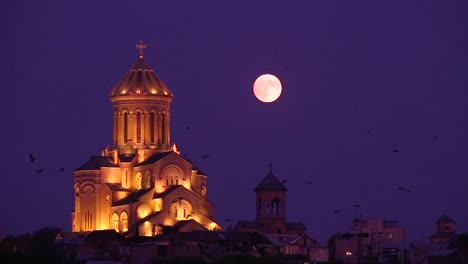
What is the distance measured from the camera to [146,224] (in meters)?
108

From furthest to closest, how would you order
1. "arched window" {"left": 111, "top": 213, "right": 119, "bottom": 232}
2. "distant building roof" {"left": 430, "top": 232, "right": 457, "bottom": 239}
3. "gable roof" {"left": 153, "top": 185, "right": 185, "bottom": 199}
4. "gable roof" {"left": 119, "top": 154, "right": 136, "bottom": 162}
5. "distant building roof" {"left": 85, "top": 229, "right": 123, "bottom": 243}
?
"distant building roof" {"left": 430, "top": 232, "right": 457, "bottom": 239}, "gable roof" {"left": 119, "top": 154, "right": 136, "bottom": 162}, "arched window" {"left": 111, "top": 213, "right": 119, "bottom": 232}, "gable roof" {"left": 153, "top": 185, "right": 185, "bottom": 199}, "distant building roof" {"left": 85, "top": 229, "right": 123, "bottom": 243}

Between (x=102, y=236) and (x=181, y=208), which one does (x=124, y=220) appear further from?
(x=102, y=236)

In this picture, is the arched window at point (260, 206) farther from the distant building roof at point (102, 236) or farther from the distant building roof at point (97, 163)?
the distant building roof at point (102, 236)

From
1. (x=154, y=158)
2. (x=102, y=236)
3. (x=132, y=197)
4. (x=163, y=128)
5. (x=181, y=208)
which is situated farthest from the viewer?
(x=163, y=128)

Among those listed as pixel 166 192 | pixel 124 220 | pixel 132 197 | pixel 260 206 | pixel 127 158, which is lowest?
pixel 124 220

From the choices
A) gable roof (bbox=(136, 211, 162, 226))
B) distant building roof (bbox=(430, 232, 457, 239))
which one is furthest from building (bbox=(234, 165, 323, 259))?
distant building roof (bbox=(430, 232, 457, 239))

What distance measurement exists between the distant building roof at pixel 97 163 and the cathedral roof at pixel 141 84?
12.8 feet

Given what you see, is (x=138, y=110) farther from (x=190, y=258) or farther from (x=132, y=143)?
(x=190, y=258)

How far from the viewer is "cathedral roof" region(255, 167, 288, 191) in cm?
11281

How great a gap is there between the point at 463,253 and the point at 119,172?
71.6 ft

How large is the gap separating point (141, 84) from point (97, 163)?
5.47 meters

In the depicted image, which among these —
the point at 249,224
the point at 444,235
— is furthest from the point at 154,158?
the point at 444,235

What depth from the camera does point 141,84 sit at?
371 feet

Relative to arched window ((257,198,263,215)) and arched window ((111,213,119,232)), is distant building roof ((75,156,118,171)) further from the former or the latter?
arched window ((257,198,263,215))
